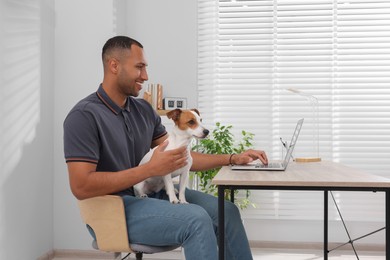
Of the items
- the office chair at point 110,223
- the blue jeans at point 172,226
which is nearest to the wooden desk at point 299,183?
the blue jeans at point 172,226

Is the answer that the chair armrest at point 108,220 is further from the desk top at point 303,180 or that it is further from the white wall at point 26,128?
the white wall at point 26,128

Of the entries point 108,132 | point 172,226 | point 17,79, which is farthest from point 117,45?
point 17,79

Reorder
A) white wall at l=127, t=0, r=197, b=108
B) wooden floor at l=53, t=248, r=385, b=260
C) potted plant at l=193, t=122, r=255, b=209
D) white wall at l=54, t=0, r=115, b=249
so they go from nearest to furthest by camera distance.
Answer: white wall at l=54, t=0, r=115, b=249
wooden floor at l=53, t=248, r=385, b=260
potted plant at l=193, t=122, r=255, b=209
white wall at l=127, t=0, r=197, b=108

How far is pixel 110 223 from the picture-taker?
1924mm

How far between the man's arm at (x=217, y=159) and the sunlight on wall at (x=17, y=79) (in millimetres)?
1124

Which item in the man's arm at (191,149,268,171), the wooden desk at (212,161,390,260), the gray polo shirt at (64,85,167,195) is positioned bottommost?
the wooden desk at (212,161,390,260)

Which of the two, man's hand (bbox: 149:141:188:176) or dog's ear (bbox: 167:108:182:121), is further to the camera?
dog's ear (bbox: 167:108:182:121)

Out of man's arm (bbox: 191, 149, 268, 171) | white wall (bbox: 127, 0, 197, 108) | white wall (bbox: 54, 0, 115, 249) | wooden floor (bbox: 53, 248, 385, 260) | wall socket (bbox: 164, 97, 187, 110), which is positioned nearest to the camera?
man's arm (bbox: 191, 149, 268, 171)

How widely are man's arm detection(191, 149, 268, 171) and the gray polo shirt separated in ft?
0.79

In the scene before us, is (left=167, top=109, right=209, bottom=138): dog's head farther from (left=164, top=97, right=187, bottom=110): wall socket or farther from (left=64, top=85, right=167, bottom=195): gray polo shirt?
(left=164, top=97, right=187, bottom=110): wall socket

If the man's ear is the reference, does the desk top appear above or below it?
below

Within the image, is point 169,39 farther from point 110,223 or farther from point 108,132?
point 110,223

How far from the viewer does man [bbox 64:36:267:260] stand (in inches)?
72.5

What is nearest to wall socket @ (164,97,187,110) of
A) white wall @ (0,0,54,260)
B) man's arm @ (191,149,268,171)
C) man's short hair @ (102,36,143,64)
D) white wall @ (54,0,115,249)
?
white wall @ (54,0,115,249)
